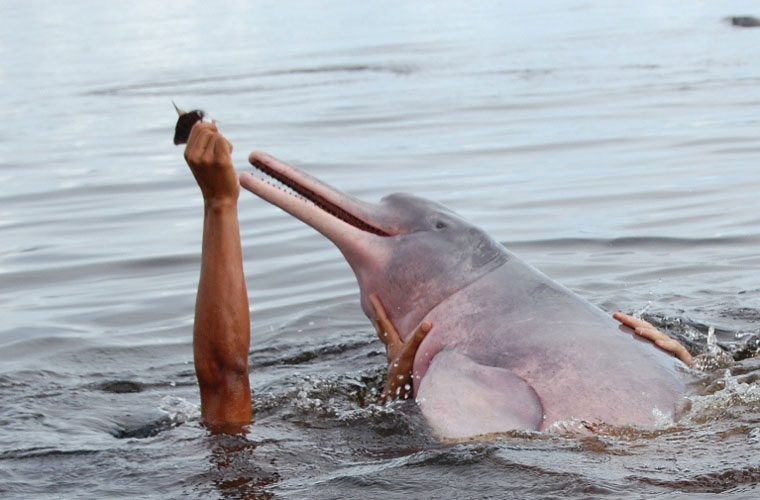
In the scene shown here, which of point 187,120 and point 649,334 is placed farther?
point 649,334

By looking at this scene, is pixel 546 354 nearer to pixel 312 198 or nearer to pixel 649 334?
pixel 649 334

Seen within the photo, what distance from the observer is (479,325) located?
6.73 m

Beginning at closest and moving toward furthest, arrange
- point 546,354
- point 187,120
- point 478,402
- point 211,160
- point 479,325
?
point 211,160 → point 187,120 → point 478,402 → point 546,354 → point 479,325

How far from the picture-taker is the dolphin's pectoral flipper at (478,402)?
241 inches

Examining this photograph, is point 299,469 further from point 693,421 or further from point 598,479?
point 693,421

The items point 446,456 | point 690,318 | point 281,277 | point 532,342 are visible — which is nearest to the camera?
point 446,456

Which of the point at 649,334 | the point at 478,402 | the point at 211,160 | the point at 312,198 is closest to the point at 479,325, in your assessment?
the point at 478,402

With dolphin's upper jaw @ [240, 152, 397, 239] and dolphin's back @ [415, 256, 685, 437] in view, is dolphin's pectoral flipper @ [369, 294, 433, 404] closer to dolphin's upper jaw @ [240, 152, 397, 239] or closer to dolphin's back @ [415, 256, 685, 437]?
dolphin's back @ [415, 256, 685, 437]

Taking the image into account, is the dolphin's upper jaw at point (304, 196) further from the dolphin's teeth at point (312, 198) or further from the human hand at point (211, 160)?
the human hand at point (211, 160)

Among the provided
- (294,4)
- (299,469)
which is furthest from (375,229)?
(294,4)

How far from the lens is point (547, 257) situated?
1143 cm

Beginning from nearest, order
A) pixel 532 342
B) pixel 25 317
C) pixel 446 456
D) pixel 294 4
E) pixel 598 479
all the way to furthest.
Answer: pixel 598 479 → pixel 446 456 → pixel 532 342 → pixel 25 317 → pixel 294 4

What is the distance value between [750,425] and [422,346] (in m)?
1.64

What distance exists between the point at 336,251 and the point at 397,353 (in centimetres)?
519
